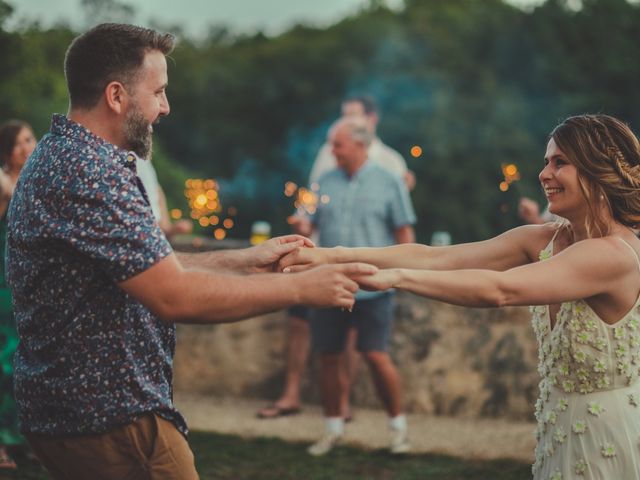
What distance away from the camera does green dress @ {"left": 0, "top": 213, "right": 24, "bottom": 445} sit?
5.18 m

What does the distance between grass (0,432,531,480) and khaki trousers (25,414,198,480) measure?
8.72 ft

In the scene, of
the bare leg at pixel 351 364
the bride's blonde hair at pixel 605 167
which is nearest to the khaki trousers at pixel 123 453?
the bride's blonde hair at pixel 605 167

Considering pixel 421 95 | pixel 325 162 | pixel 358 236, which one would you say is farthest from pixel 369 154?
pixel 421 95

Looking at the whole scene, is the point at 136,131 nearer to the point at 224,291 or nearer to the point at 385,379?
the point at 224,291

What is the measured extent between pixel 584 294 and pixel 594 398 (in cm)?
39

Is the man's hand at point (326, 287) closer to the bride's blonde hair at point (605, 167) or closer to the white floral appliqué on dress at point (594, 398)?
the white floral appliqué on dress at point (594, 398)

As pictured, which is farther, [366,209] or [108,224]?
[366,209]

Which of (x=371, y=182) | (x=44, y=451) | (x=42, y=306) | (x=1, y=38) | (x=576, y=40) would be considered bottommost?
(x=44, y=451)

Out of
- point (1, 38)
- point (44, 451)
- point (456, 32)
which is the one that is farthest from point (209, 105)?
point (44, 451)

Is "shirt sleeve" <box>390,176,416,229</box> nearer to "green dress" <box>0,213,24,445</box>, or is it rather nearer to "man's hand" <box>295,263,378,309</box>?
"green dress" <box>0,213,24,445</box>

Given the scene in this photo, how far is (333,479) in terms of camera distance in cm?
516

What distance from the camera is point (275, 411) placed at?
6734mm

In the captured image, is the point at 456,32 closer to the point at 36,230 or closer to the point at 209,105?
the point at 209,105

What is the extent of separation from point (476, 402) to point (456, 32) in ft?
89.0
